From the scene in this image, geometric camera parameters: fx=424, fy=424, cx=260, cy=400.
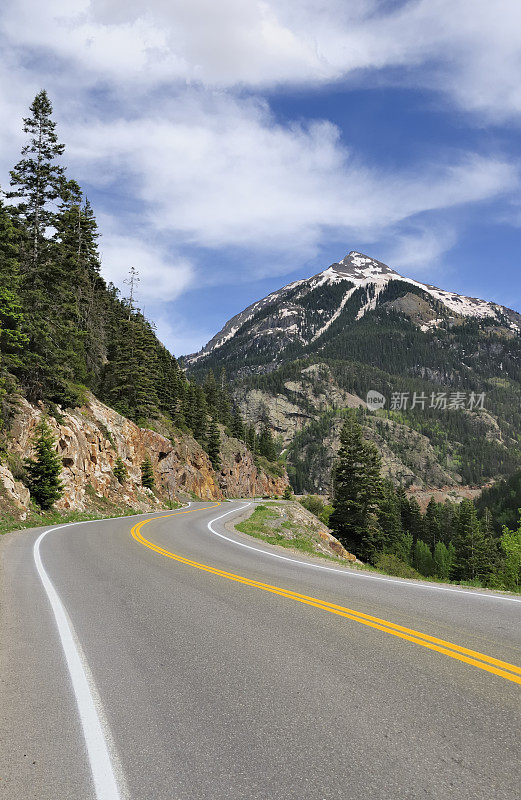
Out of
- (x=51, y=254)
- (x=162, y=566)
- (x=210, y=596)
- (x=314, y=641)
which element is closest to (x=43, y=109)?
(x=51, y=254)

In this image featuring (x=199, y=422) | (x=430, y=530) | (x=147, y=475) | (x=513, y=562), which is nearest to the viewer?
(x=147, y=475)

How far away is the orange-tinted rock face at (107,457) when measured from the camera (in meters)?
24.4

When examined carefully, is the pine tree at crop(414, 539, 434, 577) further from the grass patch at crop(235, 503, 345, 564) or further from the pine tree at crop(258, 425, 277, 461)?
the grass patch at crop(235, 503, 345, 564)

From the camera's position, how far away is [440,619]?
249 inches

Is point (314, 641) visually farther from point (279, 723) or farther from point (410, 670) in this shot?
point (279, 723)

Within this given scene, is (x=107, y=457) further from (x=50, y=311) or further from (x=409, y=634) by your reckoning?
(x=409, y=634)

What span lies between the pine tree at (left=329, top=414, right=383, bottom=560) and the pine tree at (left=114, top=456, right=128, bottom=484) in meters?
18.9

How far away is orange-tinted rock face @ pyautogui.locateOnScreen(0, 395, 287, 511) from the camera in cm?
2442

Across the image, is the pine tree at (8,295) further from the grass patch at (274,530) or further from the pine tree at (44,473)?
the grass patch at (274,530)

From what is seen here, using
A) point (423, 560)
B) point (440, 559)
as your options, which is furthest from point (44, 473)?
point (423, 560)

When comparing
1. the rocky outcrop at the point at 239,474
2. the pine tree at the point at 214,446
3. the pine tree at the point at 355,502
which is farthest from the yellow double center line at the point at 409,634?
the rocky outcrop at the point at 239,474

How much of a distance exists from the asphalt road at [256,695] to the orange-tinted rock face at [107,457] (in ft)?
56.6

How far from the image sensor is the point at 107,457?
32.7 metres

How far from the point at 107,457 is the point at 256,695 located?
31109mm
